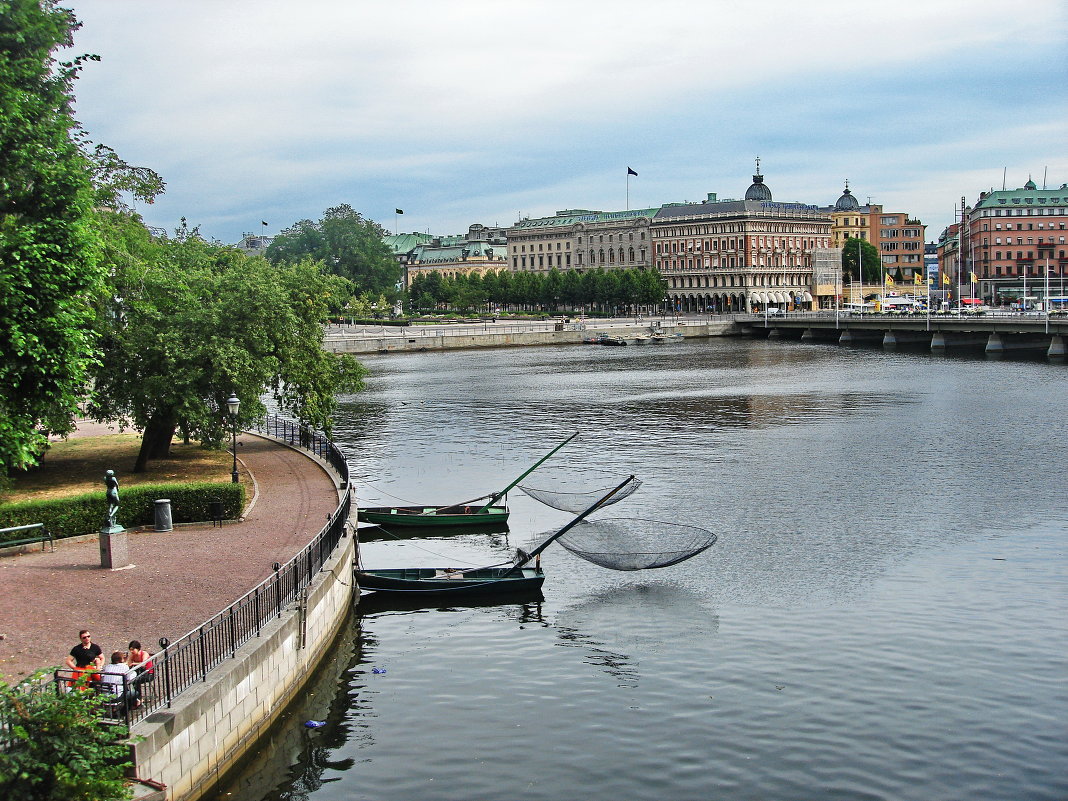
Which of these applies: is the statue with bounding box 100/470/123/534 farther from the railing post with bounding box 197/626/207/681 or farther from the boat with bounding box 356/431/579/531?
the boat with bounding box 356/431/579/531

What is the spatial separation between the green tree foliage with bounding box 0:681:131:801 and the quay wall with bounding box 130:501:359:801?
0.73m

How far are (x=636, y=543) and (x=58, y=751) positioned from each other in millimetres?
22080

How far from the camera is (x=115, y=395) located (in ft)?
138

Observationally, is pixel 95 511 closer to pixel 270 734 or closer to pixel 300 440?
pixel 270 734

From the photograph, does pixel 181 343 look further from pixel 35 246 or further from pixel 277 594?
pixel 277 594

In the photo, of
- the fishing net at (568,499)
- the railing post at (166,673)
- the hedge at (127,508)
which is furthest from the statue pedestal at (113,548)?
the fishing net at (568,499)

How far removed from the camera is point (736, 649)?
29.1m

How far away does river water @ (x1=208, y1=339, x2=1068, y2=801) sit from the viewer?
22.4m

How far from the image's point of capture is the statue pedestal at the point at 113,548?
29172mm

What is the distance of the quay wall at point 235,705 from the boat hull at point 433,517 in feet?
44.2

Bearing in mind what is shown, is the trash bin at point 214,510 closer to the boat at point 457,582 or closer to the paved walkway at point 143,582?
the paved walkway at point 143,582

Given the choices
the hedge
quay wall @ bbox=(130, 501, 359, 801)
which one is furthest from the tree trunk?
quay wall @ bbox=(130, 501, 359, 801)

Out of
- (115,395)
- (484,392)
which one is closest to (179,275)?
(115,395)

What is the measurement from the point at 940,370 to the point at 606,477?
72.2 metres
